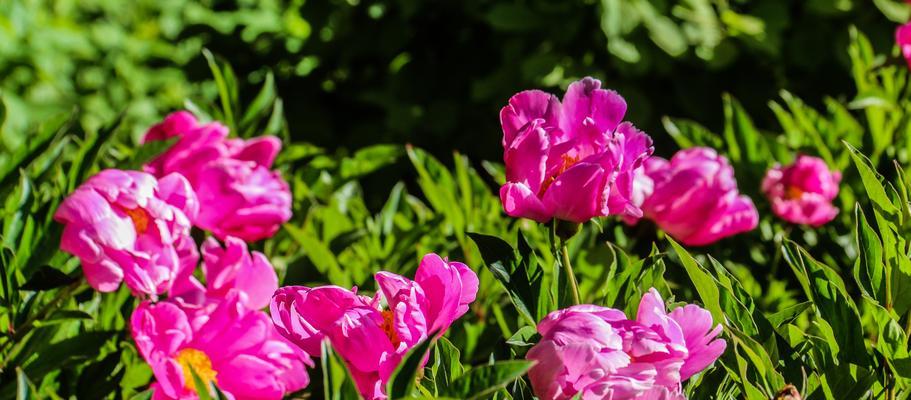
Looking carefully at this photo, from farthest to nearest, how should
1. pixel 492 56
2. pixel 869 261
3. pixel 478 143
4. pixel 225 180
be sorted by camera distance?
pixel 492 56 → pixel 478 143 → pixel 225 180 → pixel 869 261

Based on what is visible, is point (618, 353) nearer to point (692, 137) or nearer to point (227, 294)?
point (227, 294)

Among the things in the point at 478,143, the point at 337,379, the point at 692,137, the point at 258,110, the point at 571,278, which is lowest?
the point at 478,143

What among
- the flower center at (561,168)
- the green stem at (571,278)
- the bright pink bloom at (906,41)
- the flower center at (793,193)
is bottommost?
the flower center at (793,193)

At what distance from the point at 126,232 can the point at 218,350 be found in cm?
16

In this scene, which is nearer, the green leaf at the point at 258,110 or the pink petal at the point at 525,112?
the pink petal at the point at 525,112

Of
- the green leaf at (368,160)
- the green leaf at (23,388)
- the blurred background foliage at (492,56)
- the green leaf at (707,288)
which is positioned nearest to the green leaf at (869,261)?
the green leaf at (707,288)

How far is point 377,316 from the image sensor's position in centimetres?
85

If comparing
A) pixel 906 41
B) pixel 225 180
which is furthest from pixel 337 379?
pixel 906 41

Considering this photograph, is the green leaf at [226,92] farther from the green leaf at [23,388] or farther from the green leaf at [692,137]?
the green leaf at [23,388]

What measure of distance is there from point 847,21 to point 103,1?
9.49 feet

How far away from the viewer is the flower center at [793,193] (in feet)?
5.07

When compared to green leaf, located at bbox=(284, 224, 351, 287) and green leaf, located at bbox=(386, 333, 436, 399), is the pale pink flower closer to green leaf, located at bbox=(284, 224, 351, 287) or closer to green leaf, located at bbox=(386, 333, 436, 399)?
green leaf, located at bbox=(284, 224, 351, 287)

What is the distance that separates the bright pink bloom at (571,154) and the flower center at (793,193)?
68cm

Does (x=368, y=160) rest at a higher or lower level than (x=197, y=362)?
lower
